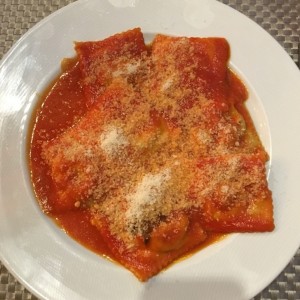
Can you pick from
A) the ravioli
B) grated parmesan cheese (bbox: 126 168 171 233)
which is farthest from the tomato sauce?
grated parmesan cheese (bbox: 126 168 171 233)

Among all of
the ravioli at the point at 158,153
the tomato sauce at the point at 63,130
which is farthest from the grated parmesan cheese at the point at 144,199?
the tomato sauce at the point at 63,130

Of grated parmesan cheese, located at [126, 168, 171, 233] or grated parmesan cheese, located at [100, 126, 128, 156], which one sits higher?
grated parmesan cheese, located at [100, 126, 128, 156]

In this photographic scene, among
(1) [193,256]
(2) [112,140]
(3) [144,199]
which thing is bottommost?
(1) [193,256]

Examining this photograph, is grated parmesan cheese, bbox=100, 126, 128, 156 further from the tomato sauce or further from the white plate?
the white plate

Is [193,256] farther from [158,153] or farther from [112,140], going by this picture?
[112,140]

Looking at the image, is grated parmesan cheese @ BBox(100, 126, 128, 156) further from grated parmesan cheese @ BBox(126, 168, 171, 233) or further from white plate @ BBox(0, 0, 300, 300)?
white plate @ BBox(0, 0, 300, 300)

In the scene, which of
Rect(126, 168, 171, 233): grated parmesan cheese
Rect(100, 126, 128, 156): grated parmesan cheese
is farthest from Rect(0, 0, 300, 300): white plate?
Rect(100, 126, 128, 156): grated parmesan cheese

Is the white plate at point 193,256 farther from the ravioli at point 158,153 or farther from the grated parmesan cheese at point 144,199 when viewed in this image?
the grated parmesan cheese at point 144,199

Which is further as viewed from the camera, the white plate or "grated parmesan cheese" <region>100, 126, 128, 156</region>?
"grated parmesan cheese" <region>100, 126, 128, 156</region>

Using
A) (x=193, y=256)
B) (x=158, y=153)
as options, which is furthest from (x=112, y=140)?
(x=193, y=256)
